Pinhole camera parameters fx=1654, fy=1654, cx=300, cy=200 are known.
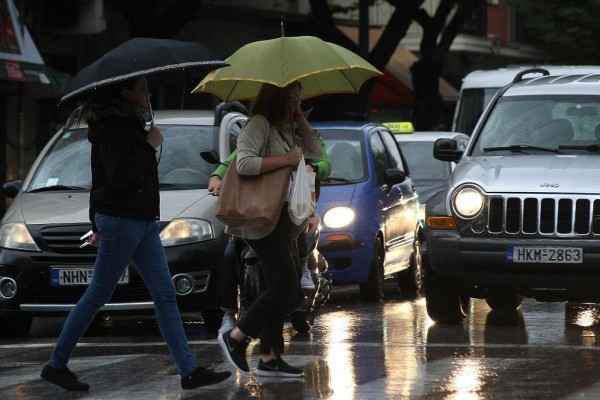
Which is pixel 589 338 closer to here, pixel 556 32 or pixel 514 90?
pixel 514 90

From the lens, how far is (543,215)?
37.5ft

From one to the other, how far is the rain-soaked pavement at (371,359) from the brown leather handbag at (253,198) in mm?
881

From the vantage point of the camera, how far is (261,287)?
9945mm

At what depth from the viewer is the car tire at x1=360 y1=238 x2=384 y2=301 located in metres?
14.5

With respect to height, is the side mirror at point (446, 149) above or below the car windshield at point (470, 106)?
above

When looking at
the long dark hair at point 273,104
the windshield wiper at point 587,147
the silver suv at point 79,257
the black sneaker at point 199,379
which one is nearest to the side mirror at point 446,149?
the windshield wiper at point 587,147

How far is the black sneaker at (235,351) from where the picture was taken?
29.2ft

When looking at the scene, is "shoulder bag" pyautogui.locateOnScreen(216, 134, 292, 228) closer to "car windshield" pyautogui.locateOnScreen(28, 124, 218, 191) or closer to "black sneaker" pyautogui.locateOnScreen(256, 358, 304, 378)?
"black sneaker" pyautogui.locateOnScreen(256, 358, 304, 378)

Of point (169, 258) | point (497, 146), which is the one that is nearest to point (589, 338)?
point (497, 146)

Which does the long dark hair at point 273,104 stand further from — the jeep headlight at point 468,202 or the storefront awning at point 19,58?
the storefront awning at point 19,58

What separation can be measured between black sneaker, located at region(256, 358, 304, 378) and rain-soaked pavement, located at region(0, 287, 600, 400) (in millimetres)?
61

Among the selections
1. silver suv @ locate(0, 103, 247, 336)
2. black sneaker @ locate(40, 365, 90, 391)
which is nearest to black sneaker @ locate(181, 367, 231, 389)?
black sneaker @ locate(40, 365, 90, 391)

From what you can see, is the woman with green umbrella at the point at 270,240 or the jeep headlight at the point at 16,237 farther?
the jeep headlight at the point at 16,237

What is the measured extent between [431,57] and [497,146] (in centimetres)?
2253
